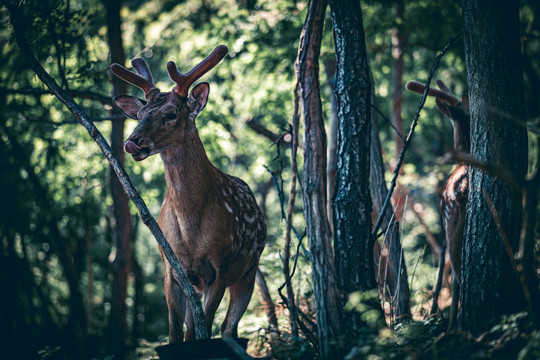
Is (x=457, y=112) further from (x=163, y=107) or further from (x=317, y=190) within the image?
(x=163, y=107)

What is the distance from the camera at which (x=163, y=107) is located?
4.23m

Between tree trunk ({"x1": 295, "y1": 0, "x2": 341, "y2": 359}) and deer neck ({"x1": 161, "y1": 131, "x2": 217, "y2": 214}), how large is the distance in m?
1.38

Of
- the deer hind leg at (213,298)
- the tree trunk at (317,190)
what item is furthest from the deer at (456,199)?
the deer hind leg at (213,298)

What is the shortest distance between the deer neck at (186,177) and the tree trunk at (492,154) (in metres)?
2.35

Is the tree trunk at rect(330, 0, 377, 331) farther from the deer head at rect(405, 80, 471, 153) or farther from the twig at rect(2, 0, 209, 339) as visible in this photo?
the deer head at rect(405, 80, 471, 153)

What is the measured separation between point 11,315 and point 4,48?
17.2ft

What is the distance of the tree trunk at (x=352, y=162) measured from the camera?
3.46 m

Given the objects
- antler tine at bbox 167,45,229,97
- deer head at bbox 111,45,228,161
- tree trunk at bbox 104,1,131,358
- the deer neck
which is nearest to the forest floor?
the deer neck

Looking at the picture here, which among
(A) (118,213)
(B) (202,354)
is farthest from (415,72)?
(B) (202,354)

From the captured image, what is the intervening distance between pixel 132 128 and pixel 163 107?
3736 millimetres

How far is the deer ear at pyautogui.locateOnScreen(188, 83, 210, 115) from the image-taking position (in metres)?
4.53

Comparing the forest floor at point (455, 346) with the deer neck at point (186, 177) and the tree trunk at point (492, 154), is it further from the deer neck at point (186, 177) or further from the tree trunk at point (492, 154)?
the deer neck at point (186, 177)

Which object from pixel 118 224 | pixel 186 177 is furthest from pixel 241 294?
pixel 118 224

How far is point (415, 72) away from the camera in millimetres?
11312
